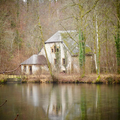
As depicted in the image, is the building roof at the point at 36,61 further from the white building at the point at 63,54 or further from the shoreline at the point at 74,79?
the shoreline at the point at 74,79

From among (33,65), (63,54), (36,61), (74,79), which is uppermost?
(63,54)

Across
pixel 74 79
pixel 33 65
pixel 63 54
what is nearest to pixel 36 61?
pixel 33 65

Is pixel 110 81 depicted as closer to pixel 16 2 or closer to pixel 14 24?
pixel 14 24

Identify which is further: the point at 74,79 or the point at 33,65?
the point at 33,65

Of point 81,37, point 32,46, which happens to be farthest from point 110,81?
point 32,46

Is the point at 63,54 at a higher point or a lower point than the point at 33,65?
higher

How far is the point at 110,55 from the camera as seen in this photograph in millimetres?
30297

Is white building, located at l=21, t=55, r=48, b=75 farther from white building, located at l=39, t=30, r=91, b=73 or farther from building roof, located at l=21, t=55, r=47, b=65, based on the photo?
white building, located at l=39, t=30, r=91, b=73

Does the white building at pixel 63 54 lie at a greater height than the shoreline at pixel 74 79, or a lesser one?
greater

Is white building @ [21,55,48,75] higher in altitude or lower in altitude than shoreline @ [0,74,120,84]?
higher

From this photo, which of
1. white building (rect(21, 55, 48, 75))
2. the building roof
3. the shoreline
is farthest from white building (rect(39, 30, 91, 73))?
the shoreline

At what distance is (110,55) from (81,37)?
6.40 m

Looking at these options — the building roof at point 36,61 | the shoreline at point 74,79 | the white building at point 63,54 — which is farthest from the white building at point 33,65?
the shoreline at point 74,79

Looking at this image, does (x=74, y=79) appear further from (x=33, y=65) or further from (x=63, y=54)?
→ (x=33, y=65)
